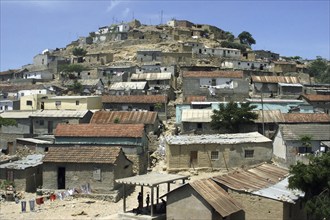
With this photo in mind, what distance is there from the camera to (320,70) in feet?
261

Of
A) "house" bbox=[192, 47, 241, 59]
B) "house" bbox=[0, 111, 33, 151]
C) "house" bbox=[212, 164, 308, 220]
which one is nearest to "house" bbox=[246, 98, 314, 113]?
"house" bbox=[212, 164, 308, 220]

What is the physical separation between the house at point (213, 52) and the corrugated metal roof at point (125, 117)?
3147 cm

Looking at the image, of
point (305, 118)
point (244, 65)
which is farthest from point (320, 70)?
point (305, 118)

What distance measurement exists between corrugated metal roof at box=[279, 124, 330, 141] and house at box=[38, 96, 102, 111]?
837 inches

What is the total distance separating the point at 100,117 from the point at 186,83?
13214 millimetres

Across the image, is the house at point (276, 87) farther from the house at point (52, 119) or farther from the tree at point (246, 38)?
the tree at point (246, 38)

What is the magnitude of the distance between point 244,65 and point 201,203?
4891 cm

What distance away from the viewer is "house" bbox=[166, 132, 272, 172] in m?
30.6

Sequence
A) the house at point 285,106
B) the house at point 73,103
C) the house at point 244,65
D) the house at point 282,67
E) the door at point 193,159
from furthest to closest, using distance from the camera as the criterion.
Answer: the house at point 282,67
the house at point 244,65
the house at point 73,103
the house at point 285,106
the door at point 193,159

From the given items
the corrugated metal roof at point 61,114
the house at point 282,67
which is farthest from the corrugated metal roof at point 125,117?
the house at point 282,67

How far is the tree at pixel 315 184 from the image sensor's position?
18.8 meters

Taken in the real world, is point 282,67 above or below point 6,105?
above

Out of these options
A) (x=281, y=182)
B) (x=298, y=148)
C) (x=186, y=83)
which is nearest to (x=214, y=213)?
(x=281, y=182)

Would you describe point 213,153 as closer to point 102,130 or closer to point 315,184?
point 102,130
